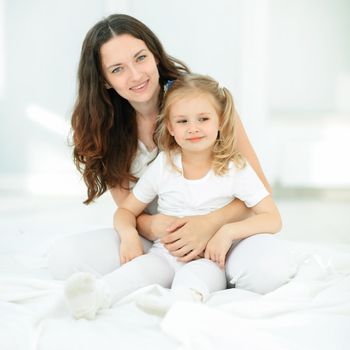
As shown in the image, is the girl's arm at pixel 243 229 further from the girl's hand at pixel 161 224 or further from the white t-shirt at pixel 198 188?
the girl's hand at pixel 161 224

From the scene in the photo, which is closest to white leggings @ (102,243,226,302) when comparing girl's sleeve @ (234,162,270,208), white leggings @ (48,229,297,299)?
white leggings @ (48,229,297,299)

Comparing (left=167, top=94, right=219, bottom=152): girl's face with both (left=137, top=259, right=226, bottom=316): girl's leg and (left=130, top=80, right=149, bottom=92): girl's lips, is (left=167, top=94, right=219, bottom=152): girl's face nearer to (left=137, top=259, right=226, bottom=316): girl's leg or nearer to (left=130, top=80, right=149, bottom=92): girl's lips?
(left=130, top=80, right=149, bottom=92): girl's lips

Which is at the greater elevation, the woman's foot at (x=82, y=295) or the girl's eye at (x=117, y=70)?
the girl's eye at (x=117, y=70)

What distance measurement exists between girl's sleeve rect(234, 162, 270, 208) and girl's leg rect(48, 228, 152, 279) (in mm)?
399

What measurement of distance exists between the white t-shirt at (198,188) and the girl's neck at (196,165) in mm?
16

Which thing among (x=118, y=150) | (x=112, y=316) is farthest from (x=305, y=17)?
(x=112, y=316)

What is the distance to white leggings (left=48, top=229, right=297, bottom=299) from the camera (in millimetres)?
1401

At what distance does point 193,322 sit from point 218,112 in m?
0.77

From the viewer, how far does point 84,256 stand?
1586 mm

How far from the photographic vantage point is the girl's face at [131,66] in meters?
1.71

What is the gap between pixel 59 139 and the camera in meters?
4.52

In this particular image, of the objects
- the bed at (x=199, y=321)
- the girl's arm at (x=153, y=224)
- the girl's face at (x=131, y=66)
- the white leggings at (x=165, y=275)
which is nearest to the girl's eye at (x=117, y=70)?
the girl's face at (x=131, y=66)

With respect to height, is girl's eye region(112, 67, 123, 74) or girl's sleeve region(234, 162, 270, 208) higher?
girl's eye region(112, 67, 123, 74)

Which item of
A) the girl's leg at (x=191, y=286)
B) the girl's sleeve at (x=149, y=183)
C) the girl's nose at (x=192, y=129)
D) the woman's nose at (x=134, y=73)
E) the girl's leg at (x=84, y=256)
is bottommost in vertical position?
the girl's leg at (x=84, y=256)
